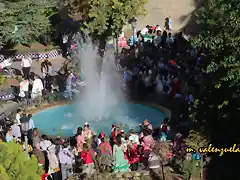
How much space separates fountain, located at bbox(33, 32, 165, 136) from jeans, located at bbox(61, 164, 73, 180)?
452 centimetres

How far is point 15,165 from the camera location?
11305 millimetres

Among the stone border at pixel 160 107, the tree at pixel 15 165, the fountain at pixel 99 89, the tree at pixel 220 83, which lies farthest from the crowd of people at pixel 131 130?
the tree at pixel 15 165

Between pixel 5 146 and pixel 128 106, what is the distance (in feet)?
Result: 37.9

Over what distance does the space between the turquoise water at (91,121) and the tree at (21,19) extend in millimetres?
4729

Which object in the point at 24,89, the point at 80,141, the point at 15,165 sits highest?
the point at 24,89

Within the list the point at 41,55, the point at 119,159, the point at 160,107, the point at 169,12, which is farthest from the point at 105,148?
the point at 169,12

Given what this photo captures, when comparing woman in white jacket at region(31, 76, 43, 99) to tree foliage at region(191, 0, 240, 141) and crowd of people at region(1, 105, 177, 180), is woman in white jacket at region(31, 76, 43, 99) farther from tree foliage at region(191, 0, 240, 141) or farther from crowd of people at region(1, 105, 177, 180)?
tree foliage at region(191, 0, 240, 141)

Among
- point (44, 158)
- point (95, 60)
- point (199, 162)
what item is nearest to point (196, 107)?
point (199, 162)

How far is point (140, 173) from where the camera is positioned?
16156 mm

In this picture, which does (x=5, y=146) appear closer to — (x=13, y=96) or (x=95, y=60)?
(x=13, y=96)

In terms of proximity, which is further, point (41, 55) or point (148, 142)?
point (41, 55)

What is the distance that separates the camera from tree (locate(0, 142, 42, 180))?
1127cm

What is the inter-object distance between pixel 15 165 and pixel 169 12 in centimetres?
2358

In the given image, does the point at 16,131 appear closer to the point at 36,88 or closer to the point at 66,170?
the point at 66,170
